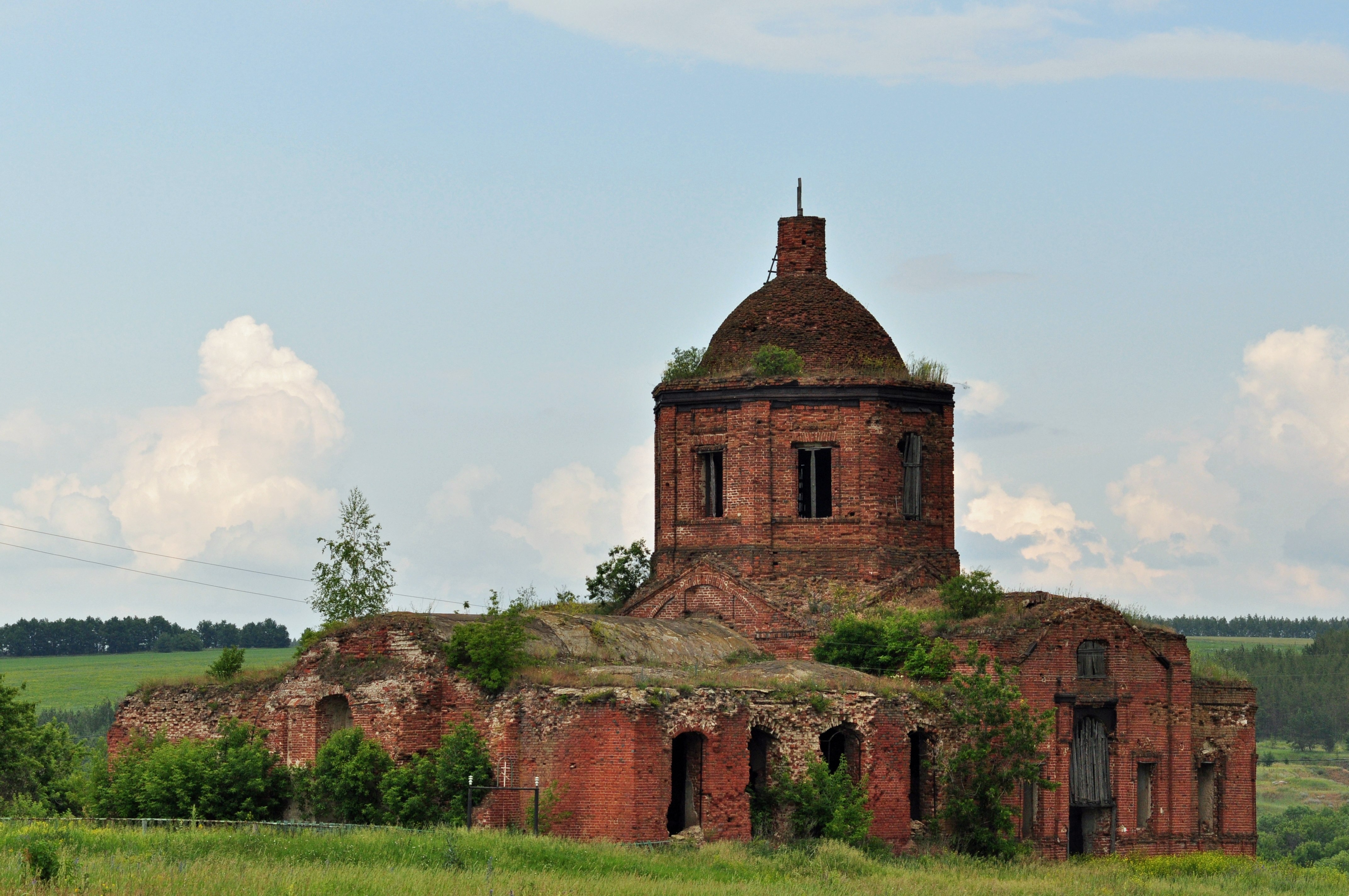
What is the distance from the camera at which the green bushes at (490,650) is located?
28.2 meters

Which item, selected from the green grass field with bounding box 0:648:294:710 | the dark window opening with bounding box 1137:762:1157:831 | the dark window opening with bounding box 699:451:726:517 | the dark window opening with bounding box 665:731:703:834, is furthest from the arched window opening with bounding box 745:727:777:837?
the green grass field with bounding box 0:648:294:710

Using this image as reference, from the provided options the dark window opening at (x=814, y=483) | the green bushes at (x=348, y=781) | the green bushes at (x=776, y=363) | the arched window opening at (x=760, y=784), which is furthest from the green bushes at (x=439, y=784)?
the green bushes at (x=776, y=363)

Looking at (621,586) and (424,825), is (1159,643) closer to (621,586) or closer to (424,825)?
(621,586)

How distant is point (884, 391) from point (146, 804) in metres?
16.4

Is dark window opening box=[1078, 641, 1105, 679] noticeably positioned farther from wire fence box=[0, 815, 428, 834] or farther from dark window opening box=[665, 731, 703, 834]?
wire fence box=[0, 815, 428, 834]

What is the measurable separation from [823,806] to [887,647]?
5.22m

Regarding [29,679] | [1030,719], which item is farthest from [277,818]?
[29,679]

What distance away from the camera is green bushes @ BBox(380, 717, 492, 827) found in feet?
90.2

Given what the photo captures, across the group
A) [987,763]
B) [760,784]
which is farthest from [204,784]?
[987,763]

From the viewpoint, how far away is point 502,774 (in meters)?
27.6

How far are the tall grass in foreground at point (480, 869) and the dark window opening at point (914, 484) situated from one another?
345 inches

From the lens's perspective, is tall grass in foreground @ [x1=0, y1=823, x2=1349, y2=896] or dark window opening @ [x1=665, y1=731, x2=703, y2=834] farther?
dark window opening @ [x1=665, y1=731, x2=703, y2=834]

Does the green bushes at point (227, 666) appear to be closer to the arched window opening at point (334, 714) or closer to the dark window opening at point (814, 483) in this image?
the arched window opening at point (334, 714)

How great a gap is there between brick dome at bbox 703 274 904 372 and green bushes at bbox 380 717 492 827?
11801 millimetres
